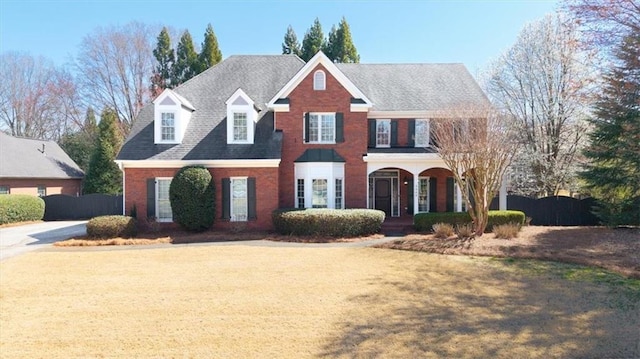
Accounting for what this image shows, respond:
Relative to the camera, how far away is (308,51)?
125ft

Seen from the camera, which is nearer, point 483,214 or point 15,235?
point 483,214

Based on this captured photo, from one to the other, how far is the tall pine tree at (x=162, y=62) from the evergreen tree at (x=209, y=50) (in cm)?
426

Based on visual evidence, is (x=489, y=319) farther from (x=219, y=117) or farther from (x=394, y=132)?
(x=219, y=117)

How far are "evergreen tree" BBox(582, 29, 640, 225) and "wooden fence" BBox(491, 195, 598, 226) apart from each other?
1.88 m

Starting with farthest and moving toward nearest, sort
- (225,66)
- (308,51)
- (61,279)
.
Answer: (308,51) → (225,66) → (61,279)

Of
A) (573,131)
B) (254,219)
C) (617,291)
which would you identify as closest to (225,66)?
(254,219)

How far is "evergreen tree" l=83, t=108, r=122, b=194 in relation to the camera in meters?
28.7

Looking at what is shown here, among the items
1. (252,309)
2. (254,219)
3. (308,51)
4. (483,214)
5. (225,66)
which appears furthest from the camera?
(308,51)

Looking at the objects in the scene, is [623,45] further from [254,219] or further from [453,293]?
[254,219]

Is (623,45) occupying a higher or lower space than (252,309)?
higher

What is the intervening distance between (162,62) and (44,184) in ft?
57.5

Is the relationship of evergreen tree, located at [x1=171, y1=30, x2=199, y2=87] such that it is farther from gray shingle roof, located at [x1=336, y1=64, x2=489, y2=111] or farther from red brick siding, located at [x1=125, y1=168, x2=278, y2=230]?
red brick siding, located at [x1=125, y1=168, x2=278, y2=230]

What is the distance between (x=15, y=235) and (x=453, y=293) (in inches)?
818

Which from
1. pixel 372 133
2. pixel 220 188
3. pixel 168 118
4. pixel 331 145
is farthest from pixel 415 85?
pixel 168 118
